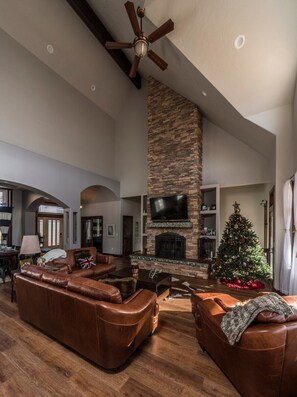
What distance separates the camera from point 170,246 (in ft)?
20.9

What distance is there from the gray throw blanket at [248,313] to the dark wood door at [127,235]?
7564mm

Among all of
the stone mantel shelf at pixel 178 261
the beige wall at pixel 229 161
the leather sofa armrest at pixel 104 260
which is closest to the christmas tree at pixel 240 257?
the stone mantel shelf at pixel 178 261

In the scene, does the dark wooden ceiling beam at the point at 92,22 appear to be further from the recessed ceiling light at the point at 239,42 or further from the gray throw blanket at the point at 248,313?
the gray throw blanket at the point at 248,313

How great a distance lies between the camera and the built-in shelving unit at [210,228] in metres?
6.13

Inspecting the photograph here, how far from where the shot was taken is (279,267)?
4289 millimetres

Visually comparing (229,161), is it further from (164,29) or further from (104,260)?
(104,260)

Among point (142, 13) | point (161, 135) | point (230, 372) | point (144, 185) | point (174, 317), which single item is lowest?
point (174, 317)

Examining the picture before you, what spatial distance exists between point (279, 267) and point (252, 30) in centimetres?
448

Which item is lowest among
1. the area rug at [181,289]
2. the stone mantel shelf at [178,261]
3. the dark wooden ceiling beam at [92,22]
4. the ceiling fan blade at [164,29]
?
the area rug at [181,289]

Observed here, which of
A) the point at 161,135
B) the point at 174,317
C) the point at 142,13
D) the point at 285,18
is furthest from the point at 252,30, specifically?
the point at 174,317

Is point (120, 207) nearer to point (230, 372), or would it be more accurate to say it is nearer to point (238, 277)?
point (238, 277)

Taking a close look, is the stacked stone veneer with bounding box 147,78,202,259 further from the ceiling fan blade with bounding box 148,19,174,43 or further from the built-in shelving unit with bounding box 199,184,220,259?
the ceiling fan blade with bounding box 148,19,174,43

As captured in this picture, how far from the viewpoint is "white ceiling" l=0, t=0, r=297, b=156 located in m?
3.07

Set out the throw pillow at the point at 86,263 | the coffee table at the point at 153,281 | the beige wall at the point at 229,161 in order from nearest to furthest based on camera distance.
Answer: the coffee table at the point at 153,281 < the throw pillow at the point at 86,263 < the beige wall at the point at 229,161
